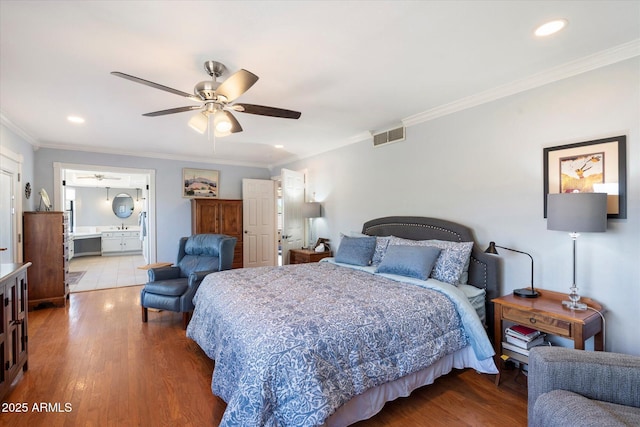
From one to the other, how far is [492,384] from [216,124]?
3.04 metres

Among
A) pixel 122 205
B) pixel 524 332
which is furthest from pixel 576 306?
pixel 122 205

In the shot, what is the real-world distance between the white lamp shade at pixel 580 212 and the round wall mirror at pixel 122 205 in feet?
37.0

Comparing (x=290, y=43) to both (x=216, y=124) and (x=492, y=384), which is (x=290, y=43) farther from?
(x=492, y=384)

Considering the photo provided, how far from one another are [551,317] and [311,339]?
1676mm

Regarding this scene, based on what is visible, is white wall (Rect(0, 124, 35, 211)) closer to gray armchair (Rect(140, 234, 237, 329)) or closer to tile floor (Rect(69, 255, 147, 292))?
tile floor (Rect(69, 255, 147, 292))

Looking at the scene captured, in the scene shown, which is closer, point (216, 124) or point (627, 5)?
point (627, 5)

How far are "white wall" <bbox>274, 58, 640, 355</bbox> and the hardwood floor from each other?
0.98m

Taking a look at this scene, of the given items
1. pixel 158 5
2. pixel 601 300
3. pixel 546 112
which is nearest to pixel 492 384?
pixel 601 300

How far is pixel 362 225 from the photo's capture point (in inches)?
174

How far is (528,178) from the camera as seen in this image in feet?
8.66

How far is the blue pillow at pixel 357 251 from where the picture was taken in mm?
3447

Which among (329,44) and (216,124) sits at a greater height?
(329,44)

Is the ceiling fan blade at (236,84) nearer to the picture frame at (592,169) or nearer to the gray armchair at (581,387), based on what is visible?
the gray armchair at (581,387)

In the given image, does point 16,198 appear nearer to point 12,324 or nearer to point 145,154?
point 145,154
